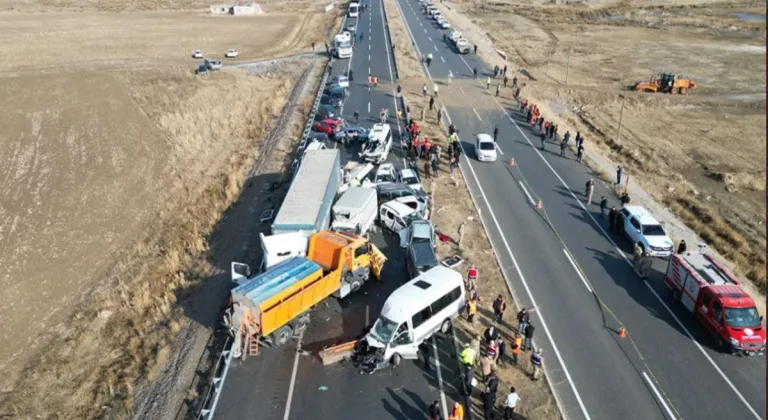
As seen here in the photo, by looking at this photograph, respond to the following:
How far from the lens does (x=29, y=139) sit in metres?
43.2

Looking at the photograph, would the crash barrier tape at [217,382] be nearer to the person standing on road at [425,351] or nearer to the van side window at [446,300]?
the person standing on road at [425,351]

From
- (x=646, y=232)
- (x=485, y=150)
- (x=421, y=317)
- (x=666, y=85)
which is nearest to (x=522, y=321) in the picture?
(x=421, y=317)

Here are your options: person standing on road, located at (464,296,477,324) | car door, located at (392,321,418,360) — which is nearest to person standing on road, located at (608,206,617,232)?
person standing on road, located at (464,296,477,324)

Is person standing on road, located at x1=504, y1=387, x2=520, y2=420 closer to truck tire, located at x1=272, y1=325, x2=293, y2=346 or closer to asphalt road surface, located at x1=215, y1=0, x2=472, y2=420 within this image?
asphalt road surface, located at x1=215, y1=0, x2=472, y2=420

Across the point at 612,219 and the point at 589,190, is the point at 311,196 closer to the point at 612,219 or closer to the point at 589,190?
the point at 612,219

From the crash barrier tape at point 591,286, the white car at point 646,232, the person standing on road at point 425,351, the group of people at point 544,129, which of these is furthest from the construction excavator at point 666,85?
the person standing on road at point 425,351

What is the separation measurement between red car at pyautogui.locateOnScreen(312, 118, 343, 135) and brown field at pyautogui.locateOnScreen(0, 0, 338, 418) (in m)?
4.92

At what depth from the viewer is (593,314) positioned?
22484 mm

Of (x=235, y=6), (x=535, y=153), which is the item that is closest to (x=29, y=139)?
(x=535, y=153)

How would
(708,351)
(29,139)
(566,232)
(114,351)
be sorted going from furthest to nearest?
(29,139) < (566,232) < (114,351) < (708,351)

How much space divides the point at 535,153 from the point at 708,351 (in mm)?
19990

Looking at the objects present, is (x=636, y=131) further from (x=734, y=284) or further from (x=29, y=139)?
(x=29, y=139)

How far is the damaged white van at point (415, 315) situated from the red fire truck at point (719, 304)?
8495 millimetres

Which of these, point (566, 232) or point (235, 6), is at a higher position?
point (235, 6)
